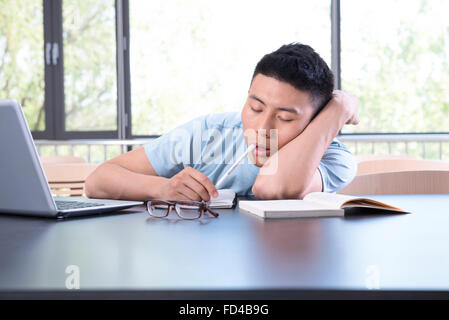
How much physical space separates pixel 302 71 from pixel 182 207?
0.61m

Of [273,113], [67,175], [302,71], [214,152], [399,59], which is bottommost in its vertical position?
[67,175]

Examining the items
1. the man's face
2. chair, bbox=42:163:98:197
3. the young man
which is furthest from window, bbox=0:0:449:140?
the man's face

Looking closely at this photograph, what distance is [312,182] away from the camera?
4.44ft

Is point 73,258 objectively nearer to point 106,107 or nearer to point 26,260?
point 26,260

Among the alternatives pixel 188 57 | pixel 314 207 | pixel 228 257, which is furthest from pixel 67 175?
pixel 188 57

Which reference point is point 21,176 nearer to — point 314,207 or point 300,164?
point 314,207

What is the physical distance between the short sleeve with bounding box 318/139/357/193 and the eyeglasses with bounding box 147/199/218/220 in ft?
1.80

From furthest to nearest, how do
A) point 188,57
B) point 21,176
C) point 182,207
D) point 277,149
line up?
point 188,57
point 277,149
point 182,207
point 21,176

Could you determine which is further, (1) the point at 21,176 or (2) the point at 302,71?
(2) the point at 302,71

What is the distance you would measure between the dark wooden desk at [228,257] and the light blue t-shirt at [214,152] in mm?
673

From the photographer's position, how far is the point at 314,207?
0.99 meters

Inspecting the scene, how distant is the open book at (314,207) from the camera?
93 cm

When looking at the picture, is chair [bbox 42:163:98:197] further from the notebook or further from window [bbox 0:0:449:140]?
window [bbox 0:0:449:140]

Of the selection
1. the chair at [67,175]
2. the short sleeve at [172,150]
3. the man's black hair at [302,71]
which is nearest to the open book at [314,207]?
the man's black hair at [302,71]
